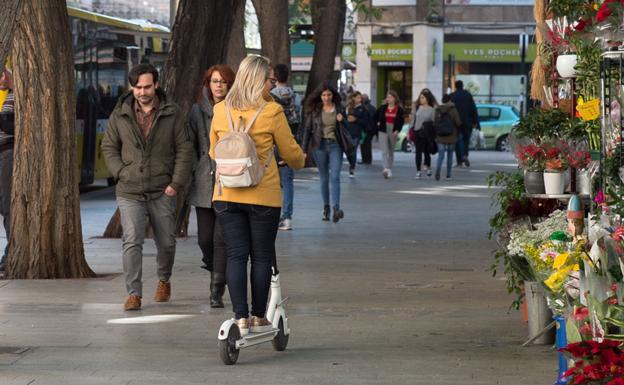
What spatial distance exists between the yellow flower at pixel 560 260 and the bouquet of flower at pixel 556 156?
2394 mm

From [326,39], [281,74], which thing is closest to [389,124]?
[326,39]

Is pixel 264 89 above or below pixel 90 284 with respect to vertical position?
above

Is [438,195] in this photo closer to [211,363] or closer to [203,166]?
[203,166]

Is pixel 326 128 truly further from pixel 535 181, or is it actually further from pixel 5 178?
pixel 535 181

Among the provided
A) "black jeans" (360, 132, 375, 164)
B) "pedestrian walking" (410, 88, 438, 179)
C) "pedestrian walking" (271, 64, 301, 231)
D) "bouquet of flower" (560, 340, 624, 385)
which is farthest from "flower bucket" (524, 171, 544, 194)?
"black jeans" (360, 132, 375, 164)

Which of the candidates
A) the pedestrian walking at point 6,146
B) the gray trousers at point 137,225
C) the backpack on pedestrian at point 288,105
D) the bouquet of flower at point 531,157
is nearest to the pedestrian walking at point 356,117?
the backpack on pedestrian at point 288,105

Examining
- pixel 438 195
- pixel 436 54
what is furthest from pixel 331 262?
pixel 436 54

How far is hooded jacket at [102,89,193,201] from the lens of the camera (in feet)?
34.8

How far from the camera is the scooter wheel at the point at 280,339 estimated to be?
884cm

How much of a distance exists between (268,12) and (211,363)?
67.4 ft

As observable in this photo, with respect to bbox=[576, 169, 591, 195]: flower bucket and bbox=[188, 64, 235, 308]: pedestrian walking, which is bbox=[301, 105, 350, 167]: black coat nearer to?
bbox=[188, 64, 235, 308]: pedestrian walking

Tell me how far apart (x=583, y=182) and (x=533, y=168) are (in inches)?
15.9

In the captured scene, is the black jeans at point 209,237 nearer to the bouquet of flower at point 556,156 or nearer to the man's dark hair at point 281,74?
the bouquet of flower at point 556,156

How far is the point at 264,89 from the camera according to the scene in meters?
8.75
